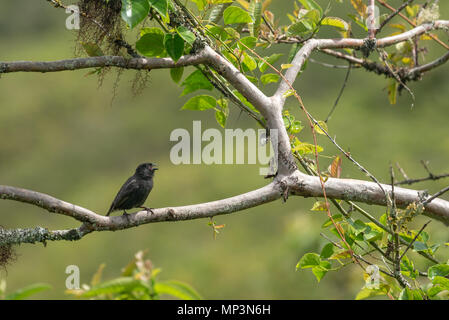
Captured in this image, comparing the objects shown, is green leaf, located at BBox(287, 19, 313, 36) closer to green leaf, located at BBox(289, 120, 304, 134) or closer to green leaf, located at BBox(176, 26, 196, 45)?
green leaf, located at BBox(289, 120, 304, 134)

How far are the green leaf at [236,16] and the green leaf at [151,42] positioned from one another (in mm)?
310

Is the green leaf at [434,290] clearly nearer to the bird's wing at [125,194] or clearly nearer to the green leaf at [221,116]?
the green leaf at [221,116]

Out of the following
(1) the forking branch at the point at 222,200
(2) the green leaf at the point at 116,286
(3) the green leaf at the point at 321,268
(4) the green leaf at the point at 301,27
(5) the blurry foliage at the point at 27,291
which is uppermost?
(4) the green leaf at the point at 301,27

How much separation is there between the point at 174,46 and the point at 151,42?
0.18m

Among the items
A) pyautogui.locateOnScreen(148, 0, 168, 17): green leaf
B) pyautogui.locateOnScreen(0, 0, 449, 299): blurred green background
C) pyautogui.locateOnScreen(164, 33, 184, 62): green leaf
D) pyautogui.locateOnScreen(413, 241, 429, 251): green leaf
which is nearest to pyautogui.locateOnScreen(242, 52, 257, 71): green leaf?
pyautogui.locateOnScreen(164, 33, 184, 62): green leaf

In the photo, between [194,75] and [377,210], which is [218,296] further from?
[194,75]

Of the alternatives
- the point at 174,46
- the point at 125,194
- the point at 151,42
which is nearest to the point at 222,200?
the point at 174,46

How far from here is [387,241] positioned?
2438mm

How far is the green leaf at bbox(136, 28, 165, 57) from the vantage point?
2572 millimetres

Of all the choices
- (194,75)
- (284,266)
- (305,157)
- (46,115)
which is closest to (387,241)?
(305,157)

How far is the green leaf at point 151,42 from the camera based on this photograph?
8.44 ft

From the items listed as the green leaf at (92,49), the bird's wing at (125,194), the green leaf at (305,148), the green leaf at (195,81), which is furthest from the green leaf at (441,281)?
the bird's wing at (125,194)

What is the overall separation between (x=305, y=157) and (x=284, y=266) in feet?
18.0

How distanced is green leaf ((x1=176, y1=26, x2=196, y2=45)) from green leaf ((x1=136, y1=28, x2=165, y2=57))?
0.15 metres
